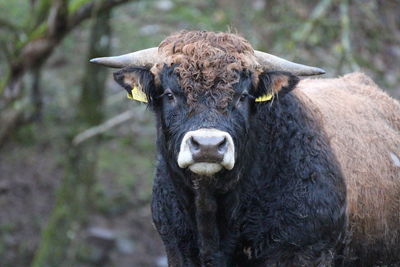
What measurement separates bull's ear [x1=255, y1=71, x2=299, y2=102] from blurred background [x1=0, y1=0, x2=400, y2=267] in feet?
20.7

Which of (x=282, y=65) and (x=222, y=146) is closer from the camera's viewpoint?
(x=222, y=146)

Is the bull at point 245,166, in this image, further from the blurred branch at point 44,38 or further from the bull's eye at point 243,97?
the blurred branch at point 44,38

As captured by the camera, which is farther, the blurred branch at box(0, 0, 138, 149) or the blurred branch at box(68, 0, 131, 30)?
the blurred branch at box(68, 0, 131, 30)

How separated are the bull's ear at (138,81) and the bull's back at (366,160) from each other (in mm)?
1559

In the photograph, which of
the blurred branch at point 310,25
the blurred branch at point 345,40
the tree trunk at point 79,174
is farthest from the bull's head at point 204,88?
the tree trunk at point 79,174

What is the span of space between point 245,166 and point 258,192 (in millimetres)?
270

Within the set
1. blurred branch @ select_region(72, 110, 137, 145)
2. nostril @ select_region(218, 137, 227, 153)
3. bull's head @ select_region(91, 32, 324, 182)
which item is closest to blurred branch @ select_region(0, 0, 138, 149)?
blurred branch @ select_region(72, 110, 137, 145)

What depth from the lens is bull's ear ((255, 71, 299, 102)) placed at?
785cm

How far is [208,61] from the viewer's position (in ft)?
24.9

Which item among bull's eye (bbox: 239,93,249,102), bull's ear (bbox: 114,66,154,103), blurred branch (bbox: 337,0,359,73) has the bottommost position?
bull's eye (bbox: 239,93,249,102)

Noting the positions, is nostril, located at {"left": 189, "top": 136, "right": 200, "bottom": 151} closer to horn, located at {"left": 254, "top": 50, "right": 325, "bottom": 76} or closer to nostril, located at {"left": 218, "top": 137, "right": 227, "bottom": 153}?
nostril, located at {"left": 218, "top": 137, "right": 227, "bottom": 153}

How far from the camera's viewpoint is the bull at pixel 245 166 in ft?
24.8

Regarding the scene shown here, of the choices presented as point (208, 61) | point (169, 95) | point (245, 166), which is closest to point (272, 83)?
point (208, 61)

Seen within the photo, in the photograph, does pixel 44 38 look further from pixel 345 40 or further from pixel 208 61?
pixel 208 61
